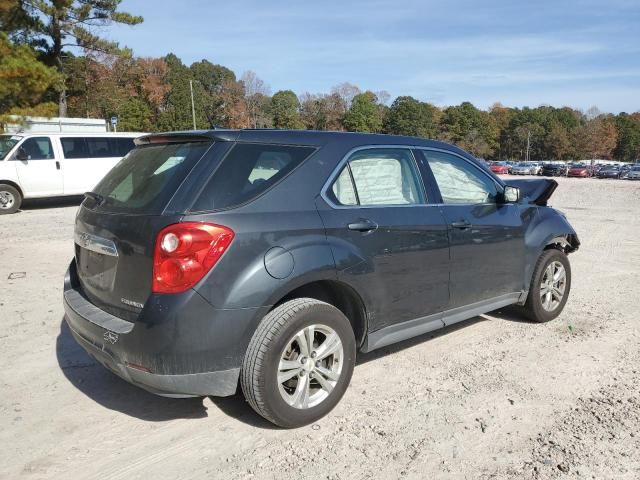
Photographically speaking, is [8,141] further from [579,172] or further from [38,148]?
[579,172]

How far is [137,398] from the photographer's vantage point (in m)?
3.47

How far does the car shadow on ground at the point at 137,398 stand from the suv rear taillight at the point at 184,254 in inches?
41.1

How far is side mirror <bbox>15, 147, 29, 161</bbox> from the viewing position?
12750 millimetres

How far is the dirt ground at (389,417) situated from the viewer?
108 inches

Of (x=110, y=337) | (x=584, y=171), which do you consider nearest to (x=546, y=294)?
(x=110, y=337)

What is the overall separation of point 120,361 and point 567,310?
448 cm

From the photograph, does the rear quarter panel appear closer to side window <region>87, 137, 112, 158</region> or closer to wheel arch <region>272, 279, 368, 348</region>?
wheel arch <region>272, 279, 368, 348</region>

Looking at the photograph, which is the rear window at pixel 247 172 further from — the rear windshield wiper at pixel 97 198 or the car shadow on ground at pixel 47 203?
the car shadow on ground at pixel 47 203

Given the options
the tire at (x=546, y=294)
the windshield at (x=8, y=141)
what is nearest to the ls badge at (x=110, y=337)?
the tire at (x=546, y=294)

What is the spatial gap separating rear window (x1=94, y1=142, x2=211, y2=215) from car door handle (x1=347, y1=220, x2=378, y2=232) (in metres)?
1.01

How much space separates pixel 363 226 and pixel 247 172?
2.68ft

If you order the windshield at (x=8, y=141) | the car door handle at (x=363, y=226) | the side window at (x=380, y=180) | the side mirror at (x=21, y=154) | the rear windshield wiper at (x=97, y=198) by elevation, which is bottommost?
the car door handle at (x=363, y=226)

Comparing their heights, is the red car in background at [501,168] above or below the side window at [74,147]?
below

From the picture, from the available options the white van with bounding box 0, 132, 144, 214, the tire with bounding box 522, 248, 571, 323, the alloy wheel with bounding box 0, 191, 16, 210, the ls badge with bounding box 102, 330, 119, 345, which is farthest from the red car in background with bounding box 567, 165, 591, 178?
the ls badge with bounding box 102, 330, 119, 345
